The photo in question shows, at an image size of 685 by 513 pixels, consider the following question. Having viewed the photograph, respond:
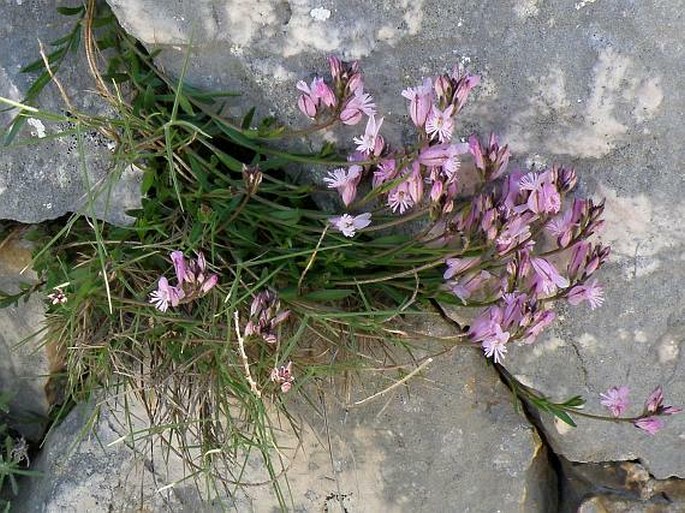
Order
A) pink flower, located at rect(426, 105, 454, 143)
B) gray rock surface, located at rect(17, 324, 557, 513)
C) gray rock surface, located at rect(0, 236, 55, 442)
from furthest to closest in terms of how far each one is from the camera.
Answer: gray rock surface, located at rect(0, 236, 55, 442), gray rock surface, located at rect(17, 324, 557, 513), pink flower, located at rect(426, 105, 454, 143)

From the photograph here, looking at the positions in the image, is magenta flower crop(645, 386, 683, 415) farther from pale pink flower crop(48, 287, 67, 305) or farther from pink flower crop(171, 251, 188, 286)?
pale pink flower crop(48, 287, 67, 305)

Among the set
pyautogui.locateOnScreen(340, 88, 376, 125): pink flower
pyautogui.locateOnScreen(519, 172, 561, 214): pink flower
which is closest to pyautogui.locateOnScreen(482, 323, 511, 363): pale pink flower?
pyautogui.locateOnScreen(519, 172, 561, 214): pink flower

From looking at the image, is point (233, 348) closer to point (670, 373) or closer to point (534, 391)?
point (534, 391)

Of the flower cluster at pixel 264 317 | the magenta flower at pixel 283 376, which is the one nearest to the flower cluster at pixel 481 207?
the flower cluster at pixel 264 317

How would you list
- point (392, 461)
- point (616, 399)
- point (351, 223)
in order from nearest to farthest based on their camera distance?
point (351, 223), point (616, 399), point (392, 461)

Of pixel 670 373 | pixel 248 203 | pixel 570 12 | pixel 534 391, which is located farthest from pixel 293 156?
pixel 670 373

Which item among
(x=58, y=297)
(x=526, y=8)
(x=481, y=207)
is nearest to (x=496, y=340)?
(x=481, y=207)

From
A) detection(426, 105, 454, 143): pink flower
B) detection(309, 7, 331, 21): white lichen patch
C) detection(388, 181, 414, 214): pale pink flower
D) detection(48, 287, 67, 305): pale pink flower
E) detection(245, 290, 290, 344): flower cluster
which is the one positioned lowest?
detection(48, 287, 67, 305): pale pink flower

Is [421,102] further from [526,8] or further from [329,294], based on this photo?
[329,294]
